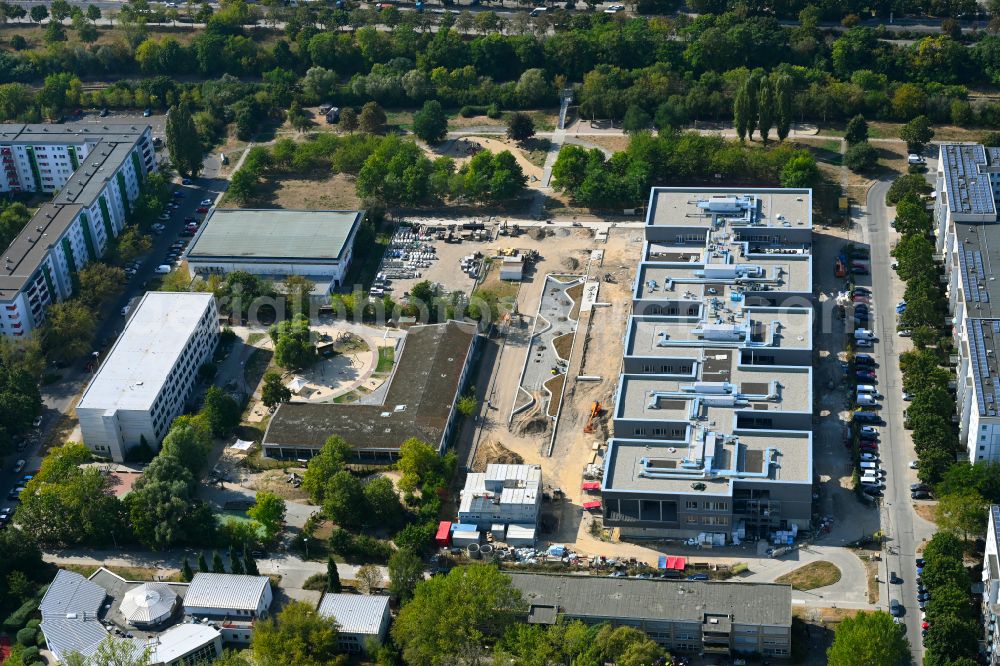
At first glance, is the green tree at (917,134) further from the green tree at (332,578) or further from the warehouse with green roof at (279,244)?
the green tree at (332,578)

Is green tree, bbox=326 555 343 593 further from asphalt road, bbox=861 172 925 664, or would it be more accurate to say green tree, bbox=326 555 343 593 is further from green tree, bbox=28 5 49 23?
green tree, bbox=28 5 49 23

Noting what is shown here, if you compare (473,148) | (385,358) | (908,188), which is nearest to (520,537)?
(385,358)

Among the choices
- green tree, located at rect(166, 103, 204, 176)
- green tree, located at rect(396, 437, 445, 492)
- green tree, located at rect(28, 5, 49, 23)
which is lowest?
green tree, located at rect(396, 437, 445, 492)

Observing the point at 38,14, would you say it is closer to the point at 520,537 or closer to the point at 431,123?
the point at 431,123

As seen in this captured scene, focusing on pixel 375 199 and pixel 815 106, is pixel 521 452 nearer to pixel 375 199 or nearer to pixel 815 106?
pixel 375 199

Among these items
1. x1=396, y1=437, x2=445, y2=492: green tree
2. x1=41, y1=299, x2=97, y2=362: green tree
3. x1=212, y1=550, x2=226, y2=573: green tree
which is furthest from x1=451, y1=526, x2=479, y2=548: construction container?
x1=41, y1=299, x2=97, y2=362: green tree
